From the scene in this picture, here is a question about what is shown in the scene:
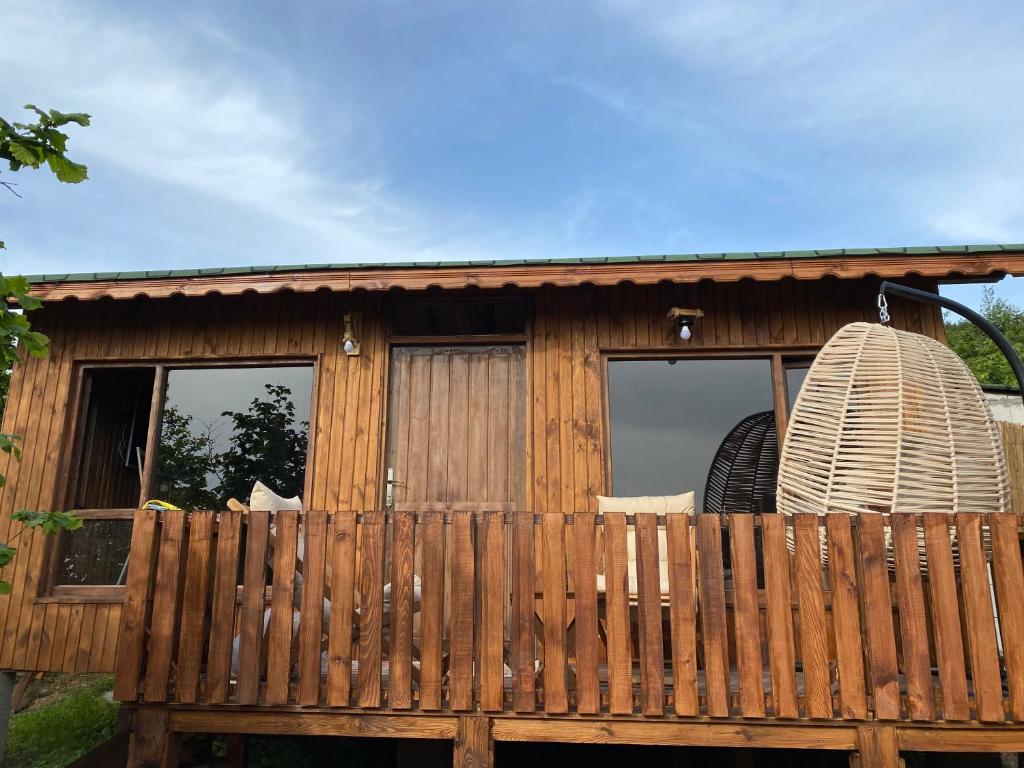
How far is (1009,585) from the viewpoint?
2.72 m

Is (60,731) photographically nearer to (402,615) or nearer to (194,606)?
(194,606)

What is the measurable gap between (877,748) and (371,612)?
2.01 meters

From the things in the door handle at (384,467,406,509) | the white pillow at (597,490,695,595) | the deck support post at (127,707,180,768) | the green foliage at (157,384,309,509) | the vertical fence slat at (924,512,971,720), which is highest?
the green foliage at (157,384,309,509)

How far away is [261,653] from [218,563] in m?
0.42

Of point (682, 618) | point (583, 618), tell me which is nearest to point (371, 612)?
point (583, 618)

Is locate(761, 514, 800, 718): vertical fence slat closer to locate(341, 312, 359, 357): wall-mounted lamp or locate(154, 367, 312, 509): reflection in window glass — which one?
locate(341, 312, 359, 357): wall-mounted lamp

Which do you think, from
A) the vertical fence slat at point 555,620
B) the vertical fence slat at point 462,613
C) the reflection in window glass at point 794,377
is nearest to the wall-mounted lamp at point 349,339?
the vertical fence slat at point 462,613

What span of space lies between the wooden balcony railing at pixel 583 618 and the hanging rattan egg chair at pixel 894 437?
302 millimetres

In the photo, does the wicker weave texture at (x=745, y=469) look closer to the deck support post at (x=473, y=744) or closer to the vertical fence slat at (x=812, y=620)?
the vertical fence slat at (x=812, y=620)

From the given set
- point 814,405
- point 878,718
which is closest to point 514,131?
point 814,405

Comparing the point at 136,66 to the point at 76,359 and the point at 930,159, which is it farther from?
the point at 930,159

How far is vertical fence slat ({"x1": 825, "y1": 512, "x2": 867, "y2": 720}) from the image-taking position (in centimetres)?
264

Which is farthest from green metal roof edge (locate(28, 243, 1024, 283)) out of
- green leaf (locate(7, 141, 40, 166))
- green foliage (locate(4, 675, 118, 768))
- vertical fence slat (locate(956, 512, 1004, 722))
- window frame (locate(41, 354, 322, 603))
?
green foliage (locate(4, 675, 118, 768))

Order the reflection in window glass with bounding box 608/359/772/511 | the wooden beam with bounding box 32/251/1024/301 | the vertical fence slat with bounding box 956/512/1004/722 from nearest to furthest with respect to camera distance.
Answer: the vertical fence slat with bounding box 956/512/1004/722
the wooden beam with bounding box 32/251/1024/301
the reflection in window glass with bounding box 608/359/772/511
